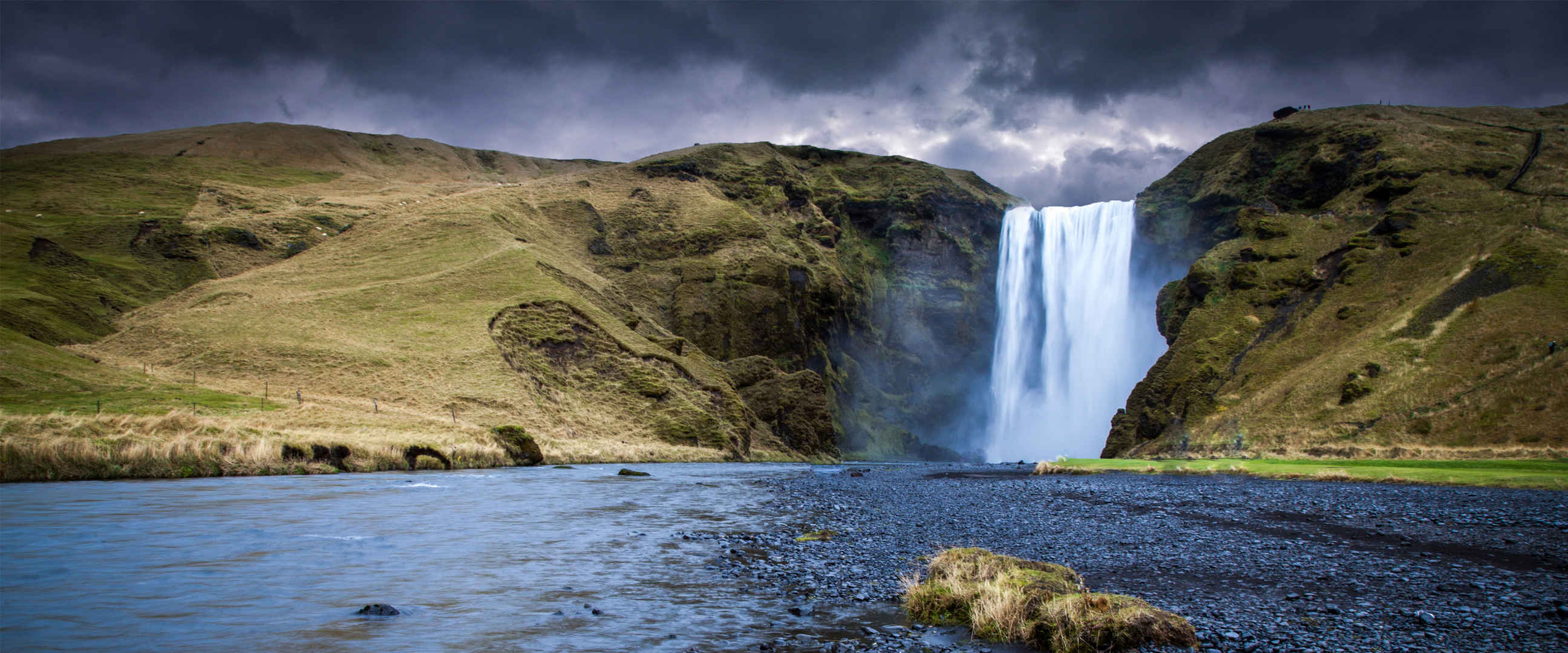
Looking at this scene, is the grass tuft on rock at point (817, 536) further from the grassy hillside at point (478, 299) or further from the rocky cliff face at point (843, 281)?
the rocky cliff face at point (843, 281)

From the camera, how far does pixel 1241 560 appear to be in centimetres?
1281

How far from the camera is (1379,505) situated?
2048 centimetres

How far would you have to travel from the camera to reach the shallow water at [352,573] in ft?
26.5

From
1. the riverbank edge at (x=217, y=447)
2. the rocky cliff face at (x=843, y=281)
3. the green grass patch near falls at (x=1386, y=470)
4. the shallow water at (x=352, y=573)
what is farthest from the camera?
the rocky cliff face at (x=843, y=281)

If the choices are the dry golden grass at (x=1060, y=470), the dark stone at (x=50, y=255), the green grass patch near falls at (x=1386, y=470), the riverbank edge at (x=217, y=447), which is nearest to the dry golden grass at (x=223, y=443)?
the riverbank edge at (x=217, y=447)

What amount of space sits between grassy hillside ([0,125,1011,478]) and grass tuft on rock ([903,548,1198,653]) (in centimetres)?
2829

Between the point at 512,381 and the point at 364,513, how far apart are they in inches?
1420

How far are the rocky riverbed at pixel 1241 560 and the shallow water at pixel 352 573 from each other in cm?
115

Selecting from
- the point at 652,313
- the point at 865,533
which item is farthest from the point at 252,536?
the point at 652,313

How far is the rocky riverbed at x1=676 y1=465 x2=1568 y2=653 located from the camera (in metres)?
8.15

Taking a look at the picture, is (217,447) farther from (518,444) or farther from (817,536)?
(817,536)

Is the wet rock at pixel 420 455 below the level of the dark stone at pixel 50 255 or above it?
below

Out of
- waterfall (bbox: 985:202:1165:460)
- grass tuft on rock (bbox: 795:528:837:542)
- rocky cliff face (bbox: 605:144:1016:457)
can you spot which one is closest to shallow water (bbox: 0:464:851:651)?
grass tuft on rock (bbox: 795:528:837:542)

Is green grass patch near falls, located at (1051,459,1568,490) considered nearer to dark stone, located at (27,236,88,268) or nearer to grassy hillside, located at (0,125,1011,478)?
grassy hillside, located at (0,125,1011,478)
